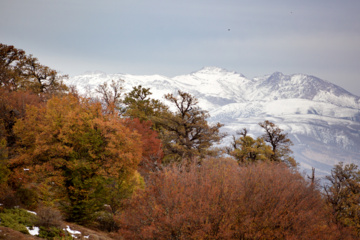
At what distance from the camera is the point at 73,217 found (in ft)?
67.8

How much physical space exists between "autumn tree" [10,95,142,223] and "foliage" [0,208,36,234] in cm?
351

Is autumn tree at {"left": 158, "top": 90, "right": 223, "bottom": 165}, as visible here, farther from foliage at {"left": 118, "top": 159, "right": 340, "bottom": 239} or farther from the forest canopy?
foliage at {"left": 118, "top": 159, "right": 340, "bottom": 239}

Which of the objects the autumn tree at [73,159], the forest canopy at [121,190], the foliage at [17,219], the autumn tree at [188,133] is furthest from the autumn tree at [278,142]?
the foliage at [17,219]

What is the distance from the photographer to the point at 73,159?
2089cm

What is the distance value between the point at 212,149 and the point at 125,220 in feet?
73.5

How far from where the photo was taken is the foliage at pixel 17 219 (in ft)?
45.3

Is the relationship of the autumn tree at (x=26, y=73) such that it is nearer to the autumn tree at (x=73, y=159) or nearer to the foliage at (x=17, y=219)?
the autumn tree at (x=73, y=159)

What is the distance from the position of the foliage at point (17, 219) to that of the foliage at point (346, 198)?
122 feet

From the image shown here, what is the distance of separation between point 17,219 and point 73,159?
6.50 meters

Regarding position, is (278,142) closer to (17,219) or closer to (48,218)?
(48,218)

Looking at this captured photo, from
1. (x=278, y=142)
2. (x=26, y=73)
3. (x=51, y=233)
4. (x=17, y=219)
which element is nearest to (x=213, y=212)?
(x=51, y=233)

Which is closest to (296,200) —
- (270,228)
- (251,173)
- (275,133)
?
(251,173)

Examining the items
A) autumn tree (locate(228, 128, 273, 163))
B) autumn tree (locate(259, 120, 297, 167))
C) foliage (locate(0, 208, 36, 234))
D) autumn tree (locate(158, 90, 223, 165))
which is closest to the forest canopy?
foliage (locate(0, 208, 36, 234))

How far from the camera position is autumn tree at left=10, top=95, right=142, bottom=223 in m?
20.2
